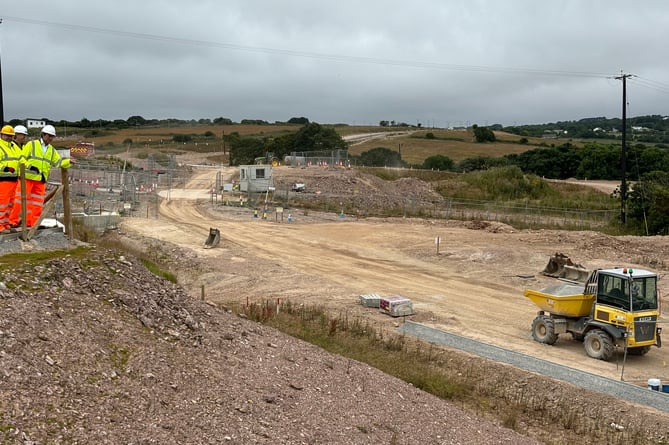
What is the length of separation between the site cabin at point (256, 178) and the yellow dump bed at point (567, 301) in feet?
109

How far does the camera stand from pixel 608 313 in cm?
1534

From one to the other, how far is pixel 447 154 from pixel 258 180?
6109 centimetres

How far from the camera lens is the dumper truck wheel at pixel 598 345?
1523cm

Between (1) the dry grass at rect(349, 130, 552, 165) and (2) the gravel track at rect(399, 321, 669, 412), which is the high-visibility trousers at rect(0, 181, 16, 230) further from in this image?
(1) the dry grass at rect(349, 130, 552, 165)

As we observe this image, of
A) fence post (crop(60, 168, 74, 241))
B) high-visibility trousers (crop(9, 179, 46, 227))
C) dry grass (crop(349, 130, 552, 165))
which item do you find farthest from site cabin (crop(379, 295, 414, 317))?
dry grass (crop(349, 130, 552, 165))

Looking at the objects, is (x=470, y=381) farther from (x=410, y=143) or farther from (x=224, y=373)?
(x=410, y=143)

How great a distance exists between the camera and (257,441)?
23.7 ft

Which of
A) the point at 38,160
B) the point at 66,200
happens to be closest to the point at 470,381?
the point at 66,200

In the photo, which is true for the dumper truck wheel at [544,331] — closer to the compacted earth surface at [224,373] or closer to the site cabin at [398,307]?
the compacted earth surface at [224,373]

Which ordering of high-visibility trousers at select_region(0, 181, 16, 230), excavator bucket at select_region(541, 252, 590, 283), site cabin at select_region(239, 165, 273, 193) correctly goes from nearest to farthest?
high-visibility trousers at select_region(0, 181, 16, 230) → excavator bucket at select_region(541, 252, 590, 283) → site cabin at select_region(239, 165, 273, 193)

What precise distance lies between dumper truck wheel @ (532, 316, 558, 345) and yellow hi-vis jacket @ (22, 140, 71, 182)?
11.8 meters

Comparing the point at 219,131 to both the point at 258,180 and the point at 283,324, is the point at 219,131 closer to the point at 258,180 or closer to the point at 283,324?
the point at 258,180

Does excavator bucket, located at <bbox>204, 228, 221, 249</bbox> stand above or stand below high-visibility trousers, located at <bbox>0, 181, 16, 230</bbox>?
below

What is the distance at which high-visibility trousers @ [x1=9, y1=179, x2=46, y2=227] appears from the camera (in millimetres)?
11070
